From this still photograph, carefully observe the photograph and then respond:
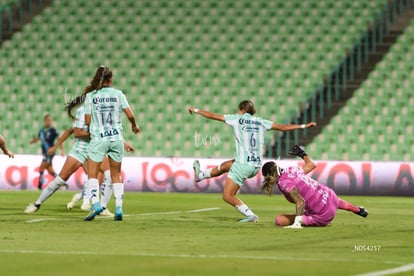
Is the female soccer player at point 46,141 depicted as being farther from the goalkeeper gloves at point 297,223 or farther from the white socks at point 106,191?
the goalkeeper gloves at point 297,223

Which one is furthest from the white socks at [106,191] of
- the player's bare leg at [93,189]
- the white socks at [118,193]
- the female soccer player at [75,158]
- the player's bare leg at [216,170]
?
the white socks at [118,193]

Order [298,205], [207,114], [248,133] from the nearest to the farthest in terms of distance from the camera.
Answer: [298,205]
[207,114]
[248,133]

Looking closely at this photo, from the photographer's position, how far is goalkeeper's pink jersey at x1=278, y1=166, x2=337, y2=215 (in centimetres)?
1524

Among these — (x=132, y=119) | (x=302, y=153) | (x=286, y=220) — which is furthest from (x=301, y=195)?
(x=132, y=119)

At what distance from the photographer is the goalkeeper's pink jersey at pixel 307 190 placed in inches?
600

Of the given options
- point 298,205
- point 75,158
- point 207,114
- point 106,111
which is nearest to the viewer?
point 298,205

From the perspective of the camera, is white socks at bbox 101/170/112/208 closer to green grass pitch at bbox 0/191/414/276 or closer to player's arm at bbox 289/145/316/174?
green grass pitch at bbox 0/191/414/276

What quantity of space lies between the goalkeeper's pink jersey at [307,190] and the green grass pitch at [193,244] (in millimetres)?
333

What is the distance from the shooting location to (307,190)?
15289 millimetres

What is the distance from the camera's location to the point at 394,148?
32.2 m

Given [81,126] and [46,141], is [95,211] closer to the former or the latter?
[81,126]

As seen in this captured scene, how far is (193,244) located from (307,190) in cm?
323

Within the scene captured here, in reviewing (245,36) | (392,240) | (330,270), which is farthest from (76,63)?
(330,270)

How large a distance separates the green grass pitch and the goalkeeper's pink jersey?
1.09ft
